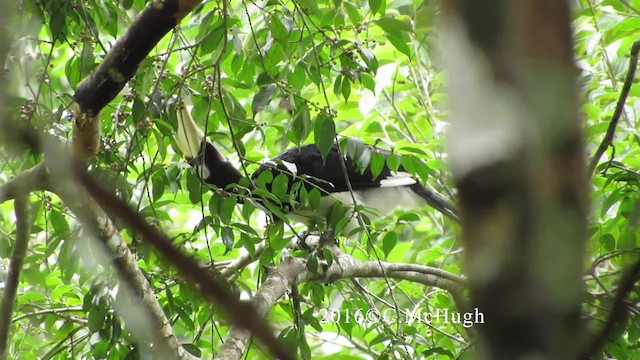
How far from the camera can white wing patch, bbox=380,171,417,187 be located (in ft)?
9.97

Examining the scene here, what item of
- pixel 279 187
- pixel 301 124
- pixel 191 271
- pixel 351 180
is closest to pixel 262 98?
pixel 301 124

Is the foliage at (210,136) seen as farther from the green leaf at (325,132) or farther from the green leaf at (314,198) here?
the green leaf at (314,198)

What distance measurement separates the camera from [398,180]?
3.06 m

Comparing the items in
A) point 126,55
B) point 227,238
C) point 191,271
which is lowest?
point 191,271

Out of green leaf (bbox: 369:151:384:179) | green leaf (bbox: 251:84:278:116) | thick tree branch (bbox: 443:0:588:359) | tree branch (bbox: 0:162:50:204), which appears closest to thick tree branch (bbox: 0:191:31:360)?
tree branch (bbox: 0:162:50:204)

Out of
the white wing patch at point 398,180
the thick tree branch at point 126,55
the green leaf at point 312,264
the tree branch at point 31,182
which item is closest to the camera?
the thick tree branch at point 126,55

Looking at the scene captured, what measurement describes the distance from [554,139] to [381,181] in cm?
276

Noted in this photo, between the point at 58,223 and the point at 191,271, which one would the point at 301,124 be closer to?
the point at 58,223

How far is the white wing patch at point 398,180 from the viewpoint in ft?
9.97

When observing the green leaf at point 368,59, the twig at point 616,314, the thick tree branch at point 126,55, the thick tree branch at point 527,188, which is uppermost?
the thick tree branch at point 126,55

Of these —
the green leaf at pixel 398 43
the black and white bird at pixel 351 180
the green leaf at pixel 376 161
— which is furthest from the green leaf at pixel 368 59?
the black and white bird at pixel 351 180

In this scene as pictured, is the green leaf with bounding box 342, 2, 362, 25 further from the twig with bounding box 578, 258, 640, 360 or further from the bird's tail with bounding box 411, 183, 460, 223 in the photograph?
the twig with bounding box 578, 258, 640, 360

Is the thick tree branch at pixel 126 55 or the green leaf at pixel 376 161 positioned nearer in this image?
the thick tree branch at pixel 126 55

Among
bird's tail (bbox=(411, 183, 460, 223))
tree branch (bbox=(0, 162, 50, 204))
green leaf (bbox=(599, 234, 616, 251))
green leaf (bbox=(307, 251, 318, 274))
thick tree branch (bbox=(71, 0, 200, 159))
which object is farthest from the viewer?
bird's tail (bbox=(411, 183, 460, 223))
